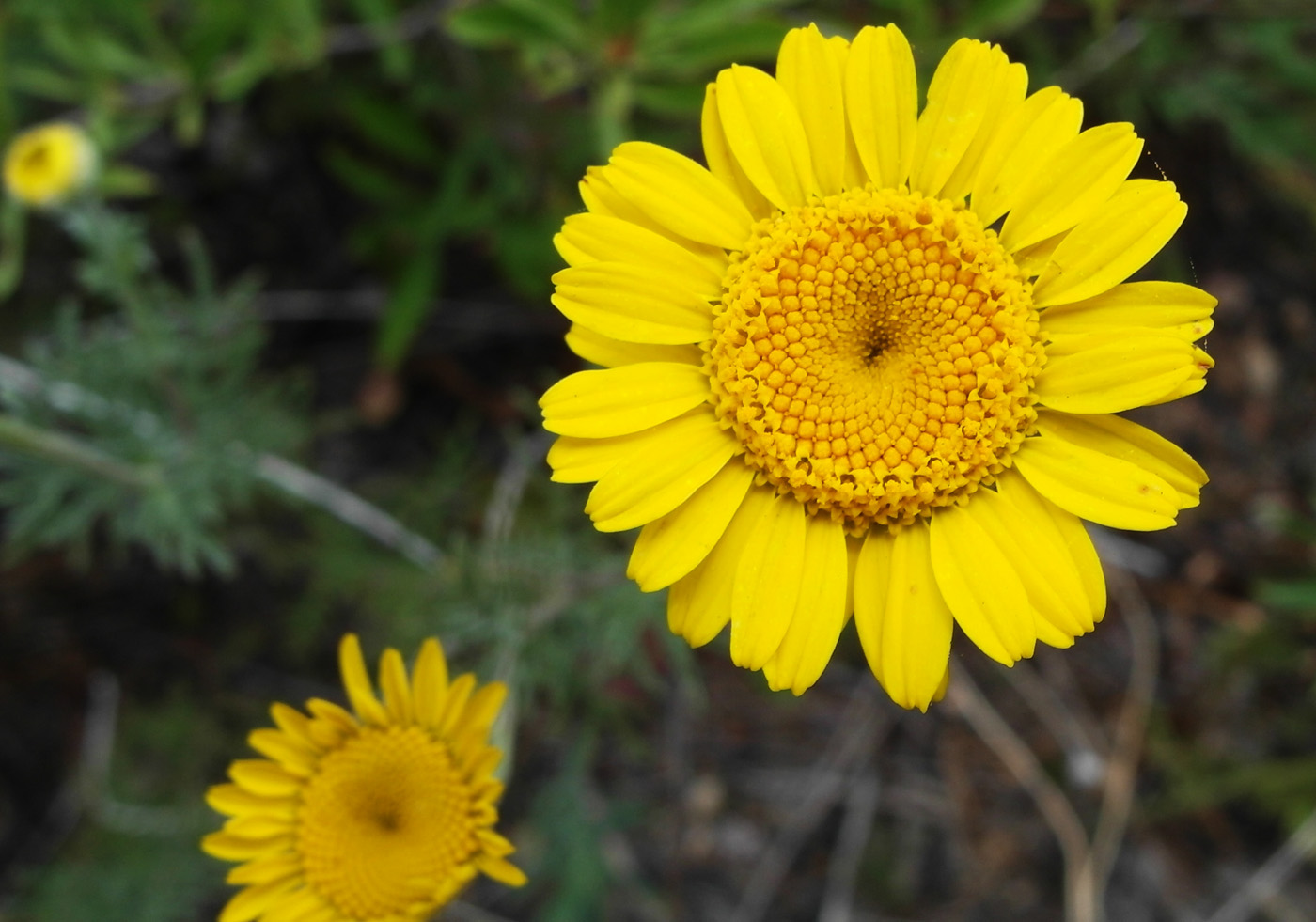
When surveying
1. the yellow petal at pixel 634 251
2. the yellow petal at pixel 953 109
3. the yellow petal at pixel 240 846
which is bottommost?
the yellow petal at pixel 240 846

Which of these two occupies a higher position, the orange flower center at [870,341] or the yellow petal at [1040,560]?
the orange flower center at [870,341]

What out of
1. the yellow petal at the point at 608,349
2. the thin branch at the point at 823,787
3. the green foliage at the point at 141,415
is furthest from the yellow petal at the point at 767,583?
the thin branch at the point at 823,787

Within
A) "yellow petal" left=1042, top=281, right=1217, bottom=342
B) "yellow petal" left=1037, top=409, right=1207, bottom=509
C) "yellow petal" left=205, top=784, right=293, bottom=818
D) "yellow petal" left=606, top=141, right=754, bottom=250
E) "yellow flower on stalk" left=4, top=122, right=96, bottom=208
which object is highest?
"yellow flower on stalk" left=4, top=122, right=96, bottom=208

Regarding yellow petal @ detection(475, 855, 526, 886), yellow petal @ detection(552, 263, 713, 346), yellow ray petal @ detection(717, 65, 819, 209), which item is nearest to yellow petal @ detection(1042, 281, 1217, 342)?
yellow ray petal @ detection(717, 65, 819, 209)

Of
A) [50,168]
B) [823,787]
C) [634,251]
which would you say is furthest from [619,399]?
[823,787]

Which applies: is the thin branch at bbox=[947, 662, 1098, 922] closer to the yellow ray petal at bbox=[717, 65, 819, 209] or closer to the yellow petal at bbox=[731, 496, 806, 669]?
the yellow petal at bbox=[731, 496, 806, 669]

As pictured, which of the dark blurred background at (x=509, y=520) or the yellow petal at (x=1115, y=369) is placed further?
the dark blurred background at (x=509, y=520)

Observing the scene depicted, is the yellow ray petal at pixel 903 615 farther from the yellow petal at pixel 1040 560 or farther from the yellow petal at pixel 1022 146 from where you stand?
the yellow petal at pixel 1022 146
